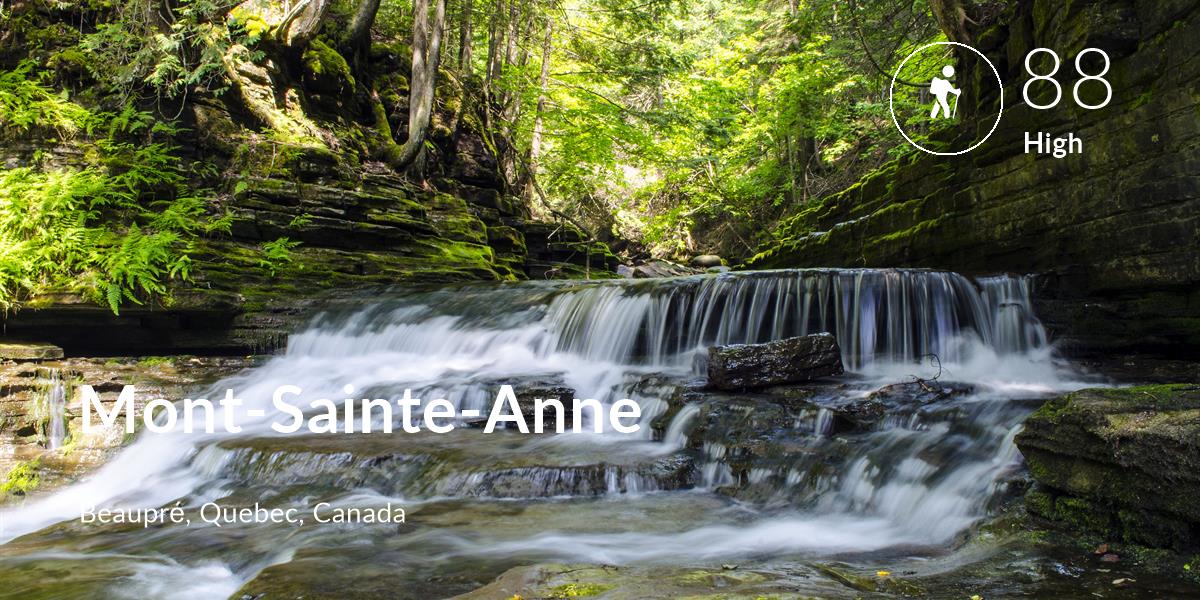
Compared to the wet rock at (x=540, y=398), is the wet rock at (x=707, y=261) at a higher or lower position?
higher

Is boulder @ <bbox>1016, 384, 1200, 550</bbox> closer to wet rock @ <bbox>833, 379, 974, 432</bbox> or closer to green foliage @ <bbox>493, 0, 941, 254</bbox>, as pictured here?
wet rock @ <bbox>833, 379, 974, 432</bbox>

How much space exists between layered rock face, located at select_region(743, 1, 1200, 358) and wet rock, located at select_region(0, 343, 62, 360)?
1162 centimetres

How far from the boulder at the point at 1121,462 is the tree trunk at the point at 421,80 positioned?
1331cm

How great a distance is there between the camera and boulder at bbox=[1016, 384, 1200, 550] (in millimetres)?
3121

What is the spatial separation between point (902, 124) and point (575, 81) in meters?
9.51

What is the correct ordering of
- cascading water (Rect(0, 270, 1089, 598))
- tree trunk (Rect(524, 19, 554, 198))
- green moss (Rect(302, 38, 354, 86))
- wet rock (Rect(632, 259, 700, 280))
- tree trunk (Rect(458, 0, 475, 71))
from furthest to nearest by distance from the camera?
1. wet rock (Rect(632, 259, 700, 280))
2. tree trunk (Rect(524, 19, 554, 198))
3. tree trunk (Rect(458, 0, 475, 71))
4. green moss (Rect(302, 38, 354, 86))
5. cascading water (Rect(0, 270, 1089, 598))

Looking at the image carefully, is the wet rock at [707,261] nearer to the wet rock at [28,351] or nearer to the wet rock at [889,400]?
the wet rock at [889,400]

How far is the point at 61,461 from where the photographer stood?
7090 mm

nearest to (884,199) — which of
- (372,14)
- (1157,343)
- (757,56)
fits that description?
(1157,343)

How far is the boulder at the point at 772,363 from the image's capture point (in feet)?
21.7

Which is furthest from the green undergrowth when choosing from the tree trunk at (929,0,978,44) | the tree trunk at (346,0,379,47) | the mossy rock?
the tree trunk at (929,0,978,44)

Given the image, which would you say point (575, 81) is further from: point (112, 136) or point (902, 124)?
point (112, 136)

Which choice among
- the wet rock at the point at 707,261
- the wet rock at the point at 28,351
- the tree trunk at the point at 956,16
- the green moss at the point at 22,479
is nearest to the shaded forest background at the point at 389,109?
the tree trunk at the point at 956,16

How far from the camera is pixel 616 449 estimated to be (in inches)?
235
